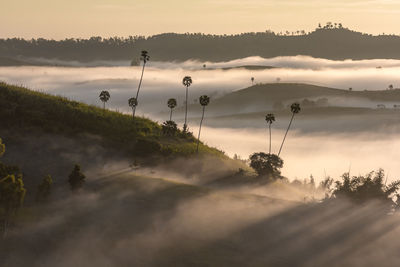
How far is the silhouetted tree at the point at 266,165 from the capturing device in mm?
134625

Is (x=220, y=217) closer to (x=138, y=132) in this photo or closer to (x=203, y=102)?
(x=138, y=132)

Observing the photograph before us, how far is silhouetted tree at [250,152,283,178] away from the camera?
442 feet

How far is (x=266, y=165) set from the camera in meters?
135

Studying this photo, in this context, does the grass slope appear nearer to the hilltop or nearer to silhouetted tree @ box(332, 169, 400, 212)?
the hilltop

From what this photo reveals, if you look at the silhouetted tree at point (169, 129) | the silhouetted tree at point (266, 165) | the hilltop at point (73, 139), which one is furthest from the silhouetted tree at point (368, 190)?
the silhouetted tree at point (169, 129)

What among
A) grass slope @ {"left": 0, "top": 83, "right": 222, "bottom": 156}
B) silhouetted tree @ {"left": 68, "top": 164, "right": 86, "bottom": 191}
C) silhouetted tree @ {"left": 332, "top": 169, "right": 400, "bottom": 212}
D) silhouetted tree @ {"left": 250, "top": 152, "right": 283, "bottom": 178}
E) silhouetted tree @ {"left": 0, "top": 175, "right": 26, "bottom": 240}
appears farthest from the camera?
silhouetted tree @ {"left": 250, "top": 152, "right": 283, "bottom": 178}

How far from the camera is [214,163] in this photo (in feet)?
450

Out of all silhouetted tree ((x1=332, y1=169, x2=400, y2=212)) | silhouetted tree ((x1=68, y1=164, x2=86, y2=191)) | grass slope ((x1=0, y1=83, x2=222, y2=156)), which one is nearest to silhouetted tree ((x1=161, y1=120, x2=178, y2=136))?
grass slope ((x1=0, y1=83, x2=222, y2=156))

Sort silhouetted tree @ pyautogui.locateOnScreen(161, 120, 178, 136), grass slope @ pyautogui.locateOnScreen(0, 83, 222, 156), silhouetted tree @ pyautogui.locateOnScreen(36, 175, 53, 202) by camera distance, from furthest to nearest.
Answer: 1. silhouetted tree @ pyautogui.locateOnScreen(161, 120, 178, 136)
2. grass slope @ pyautogui.locateOnScreen(0, 83, 222, 156)
3. silhouetted tree @ pyautogui.locateOnScreen(36, 175, 53, 202)

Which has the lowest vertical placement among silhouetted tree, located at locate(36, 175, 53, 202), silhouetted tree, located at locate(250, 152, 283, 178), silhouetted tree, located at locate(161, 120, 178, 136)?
silhouetted tree, located at locate(250, 152, 283, 178)

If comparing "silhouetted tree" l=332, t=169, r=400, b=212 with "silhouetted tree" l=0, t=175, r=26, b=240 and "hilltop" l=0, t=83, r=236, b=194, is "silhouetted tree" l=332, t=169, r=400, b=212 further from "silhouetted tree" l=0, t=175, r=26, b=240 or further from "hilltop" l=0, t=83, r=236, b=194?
"silhouetted tree" l=0, t=175, r=26, b=240

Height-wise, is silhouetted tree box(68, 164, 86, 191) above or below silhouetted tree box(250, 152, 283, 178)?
above

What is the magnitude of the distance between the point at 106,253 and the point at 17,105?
69651 mm

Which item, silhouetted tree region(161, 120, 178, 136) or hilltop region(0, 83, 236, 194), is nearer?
hilltop region(0, 83, 236, 194)
